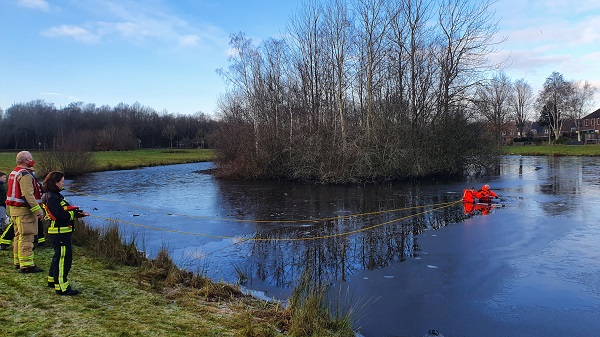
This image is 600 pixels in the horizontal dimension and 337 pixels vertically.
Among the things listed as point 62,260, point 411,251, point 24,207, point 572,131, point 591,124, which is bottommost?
point 411,251

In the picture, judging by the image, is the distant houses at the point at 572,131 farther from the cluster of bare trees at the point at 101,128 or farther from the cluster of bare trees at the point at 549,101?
the cluster of bare trees at the point at 101,128

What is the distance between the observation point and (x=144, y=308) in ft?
17.0

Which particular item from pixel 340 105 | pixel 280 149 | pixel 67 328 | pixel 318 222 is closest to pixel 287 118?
pixel 280 149

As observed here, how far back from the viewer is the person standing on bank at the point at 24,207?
6145 millimetres

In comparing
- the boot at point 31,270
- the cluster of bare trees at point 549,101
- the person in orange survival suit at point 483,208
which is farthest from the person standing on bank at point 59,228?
the cluster of bare trees at point 549,101

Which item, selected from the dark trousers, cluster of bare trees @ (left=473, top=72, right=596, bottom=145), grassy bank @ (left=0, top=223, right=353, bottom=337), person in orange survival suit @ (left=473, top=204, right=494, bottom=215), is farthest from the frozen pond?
cluster of bare trees @ (left=473, top=72, right=596, bottom=145)

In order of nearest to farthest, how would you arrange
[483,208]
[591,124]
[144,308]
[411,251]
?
[144,308], [411,251], [483,208], [591,124]

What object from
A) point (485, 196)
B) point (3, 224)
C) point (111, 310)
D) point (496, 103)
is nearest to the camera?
point (111, 310)

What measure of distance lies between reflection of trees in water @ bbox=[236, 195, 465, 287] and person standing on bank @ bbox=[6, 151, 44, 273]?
3.38 metres

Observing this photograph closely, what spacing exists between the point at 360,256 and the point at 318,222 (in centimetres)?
388

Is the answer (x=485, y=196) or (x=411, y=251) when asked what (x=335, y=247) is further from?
(x=485, y=196)

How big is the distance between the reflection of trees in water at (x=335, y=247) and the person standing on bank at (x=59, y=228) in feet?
9.66

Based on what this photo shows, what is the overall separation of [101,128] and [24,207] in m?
122

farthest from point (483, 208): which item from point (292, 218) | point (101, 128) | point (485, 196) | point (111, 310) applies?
point (101, 128)
